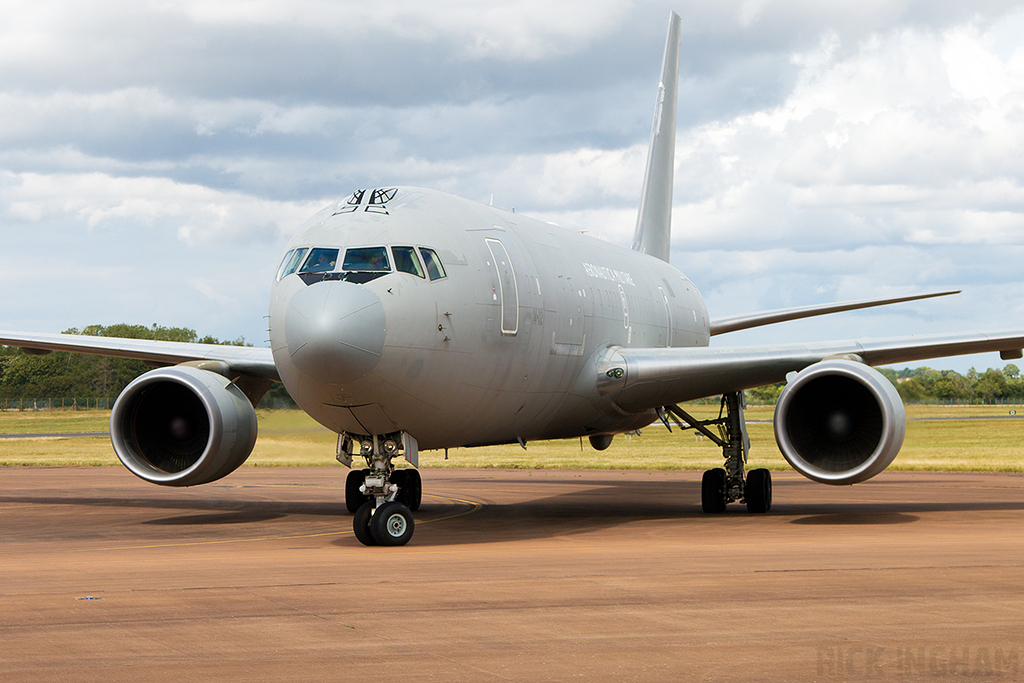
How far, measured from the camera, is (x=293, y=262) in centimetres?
1266

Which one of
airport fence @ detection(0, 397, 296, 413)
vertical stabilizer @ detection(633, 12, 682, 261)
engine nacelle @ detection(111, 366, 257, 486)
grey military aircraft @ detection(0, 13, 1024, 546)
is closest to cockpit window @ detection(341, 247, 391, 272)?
grey military aircraft @ detection(0, 13, 1024, 546)

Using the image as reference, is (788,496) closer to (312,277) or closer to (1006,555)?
(1006,555)

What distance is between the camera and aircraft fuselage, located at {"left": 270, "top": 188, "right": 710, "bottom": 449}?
11695mm

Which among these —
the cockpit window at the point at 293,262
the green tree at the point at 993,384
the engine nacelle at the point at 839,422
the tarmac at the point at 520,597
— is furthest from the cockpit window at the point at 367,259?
the green tree at the point at 993,384

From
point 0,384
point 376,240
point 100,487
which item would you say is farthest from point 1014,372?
point 376,240

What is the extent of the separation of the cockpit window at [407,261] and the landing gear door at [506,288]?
4.51 feet

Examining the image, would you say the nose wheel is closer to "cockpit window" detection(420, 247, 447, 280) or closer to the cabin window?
"cockpit window" detection(420, 247, 447, 280)

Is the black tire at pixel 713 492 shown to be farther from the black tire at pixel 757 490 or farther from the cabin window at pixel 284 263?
the cabin window at pixel 284 263

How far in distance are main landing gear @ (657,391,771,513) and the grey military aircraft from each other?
31mm

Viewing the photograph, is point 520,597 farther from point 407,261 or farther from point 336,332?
point 407,261

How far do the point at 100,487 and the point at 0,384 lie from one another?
74242 millimetres

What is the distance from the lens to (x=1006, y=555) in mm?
11555

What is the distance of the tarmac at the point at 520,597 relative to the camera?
654cm

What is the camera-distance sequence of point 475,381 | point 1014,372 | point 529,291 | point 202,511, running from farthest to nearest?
point 1014,372 → point 202,511 → point 529,291 → point 475,381
